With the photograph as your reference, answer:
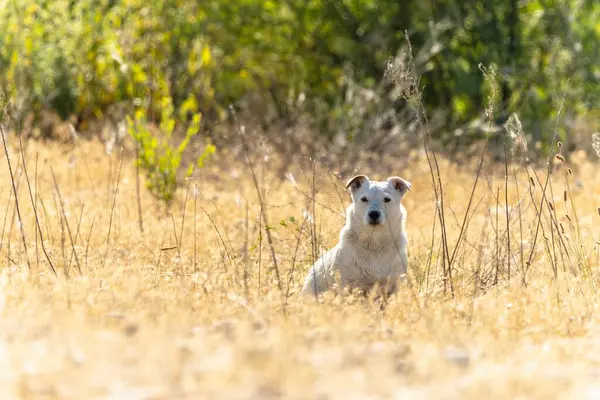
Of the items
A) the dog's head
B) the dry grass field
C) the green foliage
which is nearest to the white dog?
the dog's head

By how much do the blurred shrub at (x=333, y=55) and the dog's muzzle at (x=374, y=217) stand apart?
298 inches

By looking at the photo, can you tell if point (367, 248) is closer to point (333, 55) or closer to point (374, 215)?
point (374, 215)

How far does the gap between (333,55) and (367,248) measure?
996cm

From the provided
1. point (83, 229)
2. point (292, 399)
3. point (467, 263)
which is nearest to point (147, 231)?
point (83, 229)

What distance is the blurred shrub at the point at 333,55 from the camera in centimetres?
1441

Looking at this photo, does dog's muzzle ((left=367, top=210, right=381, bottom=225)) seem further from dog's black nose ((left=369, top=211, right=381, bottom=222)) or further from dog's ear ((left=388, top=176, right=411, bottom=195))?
dog's ear ((left=388, top=176, right=411, bottom=195))

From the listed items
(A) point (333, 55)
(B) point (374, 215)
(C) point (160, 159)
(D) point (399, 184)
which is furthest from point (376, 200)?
(A) point (333, 55)

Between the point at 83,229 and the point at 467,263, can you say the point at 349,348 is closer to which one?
the point at 467,263

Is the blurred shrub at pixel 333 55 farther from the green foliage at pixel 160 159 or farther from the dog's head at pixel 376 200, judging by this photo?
the dog's head at pixel 376 200

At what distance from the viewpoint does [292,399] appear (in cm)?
307

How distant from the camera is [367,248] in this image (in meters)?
6.57

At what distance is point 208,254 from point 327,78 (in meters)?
8.85

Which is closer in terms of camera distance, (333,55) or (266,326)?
(266,326)

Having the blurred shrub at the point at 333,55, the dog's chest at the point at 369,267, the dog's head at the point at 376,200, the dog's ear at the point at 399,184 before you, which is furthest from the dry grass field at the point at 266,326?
the blurred shrub at the point at 333,55
